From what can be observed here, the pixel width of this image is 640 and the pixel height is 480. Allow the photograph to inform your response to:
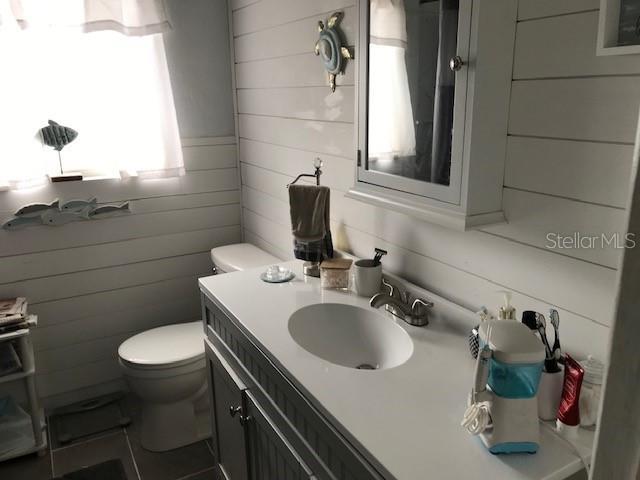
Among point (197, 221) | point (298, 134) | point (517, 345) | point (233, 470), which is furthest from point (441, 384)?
point (197, 221)

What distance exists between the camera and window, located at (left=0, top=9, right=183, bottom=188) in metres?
2.14

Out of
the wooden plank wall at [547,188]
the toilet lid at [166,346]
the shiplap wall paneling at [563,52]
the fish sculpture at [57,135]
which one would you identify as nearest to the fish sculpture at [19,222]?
the fish sculpture at [57,135]

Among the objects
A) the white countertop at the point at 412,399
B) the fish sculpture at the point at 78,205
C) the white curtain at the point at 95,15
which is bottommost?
the white countertop at the point at 412,399

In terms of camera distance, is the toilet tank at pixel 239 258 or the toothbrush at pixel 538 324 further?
the toilet tank at pixel 239 258

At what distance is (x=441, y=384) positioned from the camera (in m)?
1.12

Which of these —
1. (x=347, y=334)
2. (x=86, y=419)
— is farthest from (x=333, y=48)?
(x=86, y=419)

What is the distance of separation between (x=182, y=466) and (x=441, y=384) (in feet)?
4.89

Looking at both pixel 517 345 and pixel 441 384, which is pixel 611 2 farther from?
pixel 441 384

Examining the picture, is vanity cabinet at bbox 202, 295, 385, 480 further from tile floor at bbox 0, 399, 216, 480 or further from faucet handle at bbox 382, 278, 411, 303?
faucet handle at bbox 382, 278, 411, 303

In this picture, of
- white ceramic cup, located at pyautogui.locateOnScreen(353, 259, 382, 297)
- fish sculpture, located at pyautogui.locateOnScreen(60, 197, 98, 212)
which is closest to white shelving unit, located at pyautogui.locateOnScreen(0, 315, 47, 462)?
fish sculpture, located at pyautogui.locateOnScreen(60, 197, 98, 212)

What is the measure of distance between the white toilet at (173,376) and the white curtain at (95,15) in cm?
108

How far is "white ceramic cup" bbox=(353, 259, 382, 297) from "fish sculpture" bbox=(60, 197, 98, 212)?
4.63 feet

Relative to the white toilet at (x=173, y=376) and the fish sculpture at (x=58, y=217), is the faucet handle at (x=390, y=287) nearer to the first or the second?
the white toilet at (x=173, y=376)

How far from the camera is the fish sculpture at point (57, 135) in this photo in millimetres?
2195
